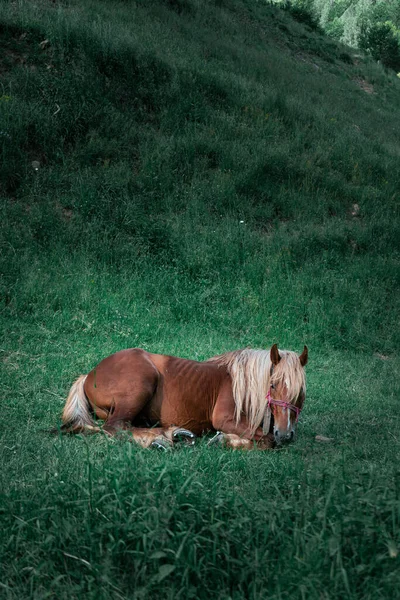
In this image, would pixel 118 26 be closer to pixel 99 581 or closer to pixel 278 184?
pixel 278 184

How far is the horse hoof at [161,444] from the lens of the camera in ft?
15.9

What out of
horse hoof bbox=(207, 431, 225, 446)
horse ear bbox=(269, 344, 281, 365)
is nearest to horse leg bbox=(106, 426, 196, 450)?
horse hoof bbox=(207, 431, 225, 446)

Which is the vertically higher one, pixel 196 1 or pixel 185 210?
pixel 196 1

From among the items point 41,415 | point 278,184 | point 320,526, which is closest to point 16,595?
point 320,526

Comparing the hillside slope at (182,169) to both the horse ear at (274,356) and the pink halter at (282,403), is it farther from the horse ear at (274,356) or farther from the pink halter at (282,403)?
the pink halter at (282,403)

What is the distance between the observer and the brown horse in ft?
16.8

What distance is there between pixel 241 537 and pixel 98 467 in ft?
3.72

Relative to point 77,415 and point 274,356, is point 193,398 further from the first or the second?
point 77,415

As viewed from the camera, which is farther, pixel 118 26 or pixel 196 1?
pixel 196 1

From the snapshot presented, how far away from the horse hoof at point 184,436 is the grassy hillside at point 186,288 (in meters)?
0.64

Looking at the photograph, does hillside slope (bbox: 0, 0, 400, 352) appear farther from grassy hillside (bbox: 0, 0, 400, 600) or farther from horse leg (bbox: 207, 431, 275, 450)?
horse leg (bbox: 207, 431, 275, 450)

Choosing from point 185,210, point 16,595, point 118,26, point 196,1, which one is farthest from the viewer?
point 196,1

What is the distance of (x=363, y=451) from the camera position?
195 inches

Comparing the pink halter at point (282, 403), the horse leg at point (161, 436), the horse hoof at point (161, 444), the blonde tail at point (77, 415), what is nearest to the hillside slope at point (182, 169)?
the blonde tail at point (77, 415)
